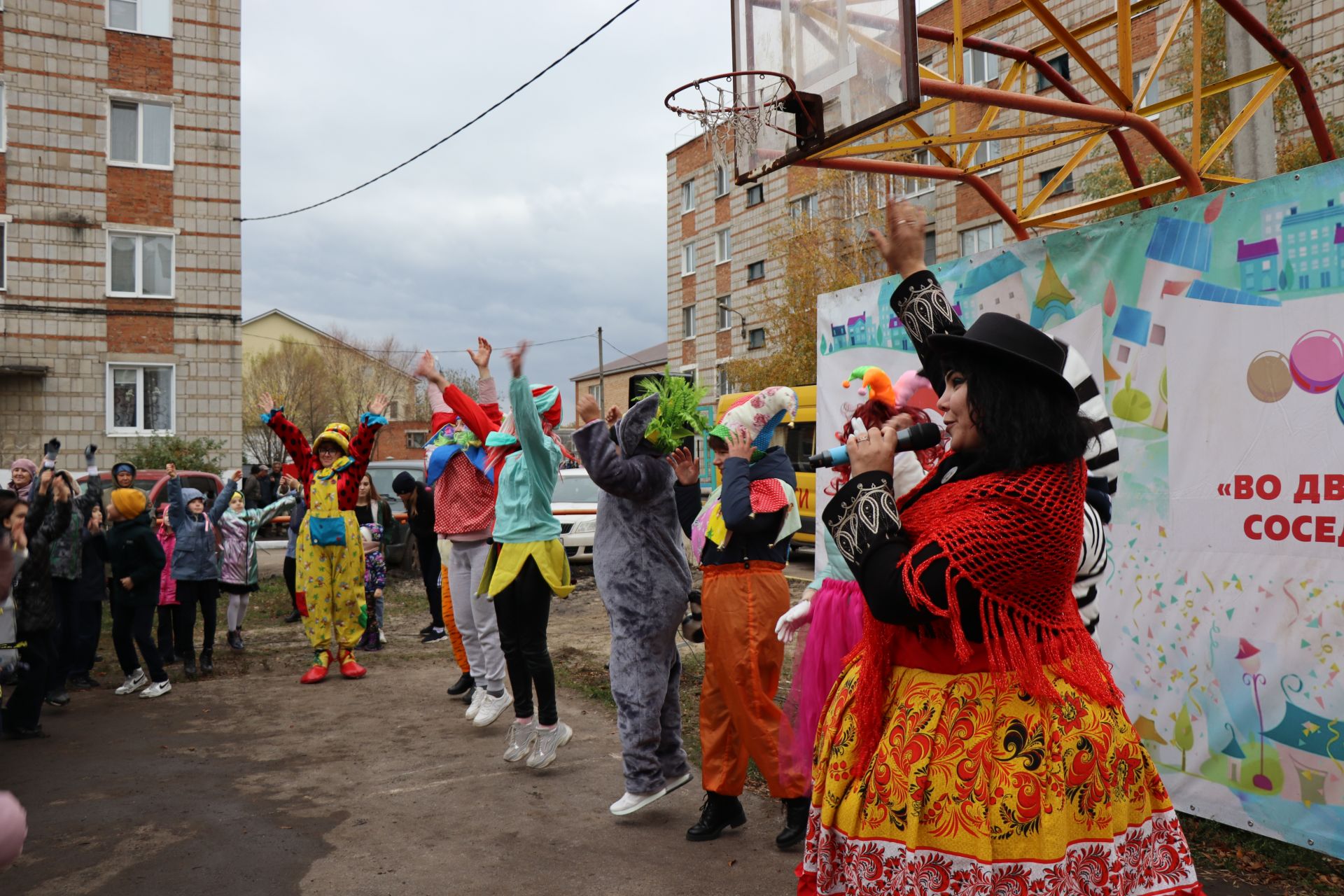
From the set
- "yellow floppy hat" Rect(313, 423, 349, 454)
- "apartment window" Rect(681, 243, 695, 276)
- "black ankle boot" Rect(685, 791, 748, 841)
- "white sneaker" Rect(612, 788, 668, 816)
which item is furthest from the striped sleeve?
"apartment window" Rect(681, 243, 695, 276)

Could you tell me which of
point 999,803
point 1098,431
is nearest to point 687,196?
point 1098,431

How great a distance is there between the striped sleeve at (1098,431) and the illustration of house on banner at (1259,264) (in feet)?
5.15

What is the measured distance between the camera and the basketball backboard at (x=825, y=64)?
5.05m

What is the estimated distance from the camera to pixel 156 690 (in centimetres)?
742

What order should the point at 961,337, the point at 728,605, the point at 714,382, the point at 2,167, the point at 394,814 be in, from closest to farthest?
the point at 961,337, the point at 728,605, the point at 394,814, the point at 2,167, the point at 714,382

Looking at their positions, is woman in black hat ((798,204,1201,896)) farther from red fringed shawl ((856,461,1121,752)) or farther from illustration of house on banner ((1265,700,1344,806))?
illustration of house on banner ((1265,700,1344,806))

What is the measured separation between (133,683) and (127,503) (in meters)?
1.37

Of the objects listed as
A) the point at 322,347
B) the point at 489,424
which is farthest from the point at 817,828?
the point at 322,347

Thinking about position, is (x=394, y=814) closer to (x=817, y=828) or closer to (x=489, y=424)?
(x=489, y=424)

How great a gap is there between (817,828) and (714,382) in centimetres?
3249

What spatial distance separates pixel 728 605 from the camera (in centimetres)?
430

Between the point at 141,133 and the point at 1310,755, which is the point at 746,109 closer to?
the point at 1310,755

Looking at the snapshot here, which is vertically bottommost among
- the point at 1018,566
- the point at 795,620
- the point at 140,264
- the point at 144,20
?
the point at 795,620

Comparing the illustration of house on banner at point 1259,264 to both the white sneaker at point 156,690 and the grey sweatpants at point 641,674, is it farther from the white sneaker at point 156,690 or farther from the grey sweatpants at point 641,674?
the white sneaker at point 156,690
